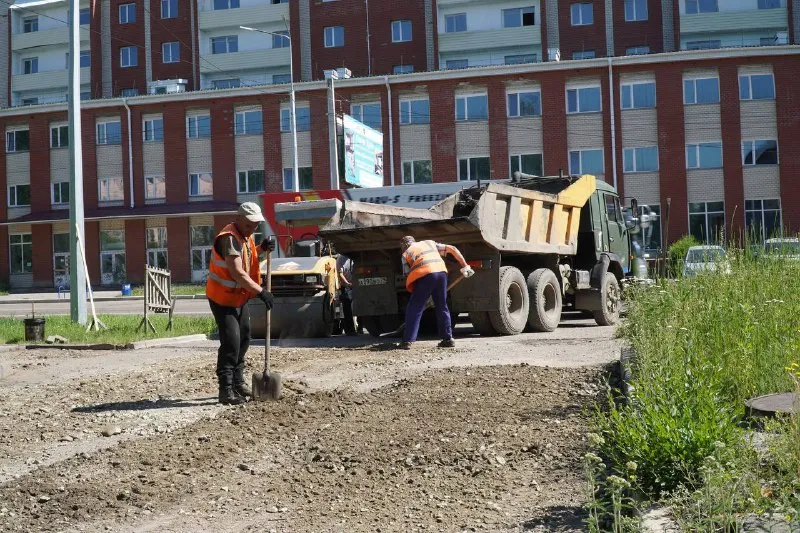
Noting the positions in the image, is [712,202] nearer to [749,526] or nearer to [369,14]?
[369,14]

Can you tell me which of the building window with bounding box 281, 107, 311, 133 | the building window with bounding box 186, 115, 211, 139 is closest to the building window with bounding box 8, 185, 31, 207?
the building window with bounding box 186, 115, 211, 139

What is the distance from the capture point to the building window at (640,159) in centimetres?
4469

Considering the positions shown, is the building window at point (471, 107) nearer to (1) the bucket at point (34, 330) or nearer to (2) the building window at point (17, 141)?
(2) the building window at point (17, 141)

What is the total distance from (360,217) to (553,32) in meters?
40.2

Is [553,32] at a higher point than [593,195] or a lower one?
higher

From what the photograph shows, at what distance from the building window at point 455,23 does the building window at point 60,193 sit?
74.2ft

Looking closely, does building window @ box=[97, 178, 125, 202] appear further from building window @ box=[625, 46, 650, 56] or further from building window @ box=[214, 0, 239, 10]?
building window @ box=[625, 46, 650, 56]

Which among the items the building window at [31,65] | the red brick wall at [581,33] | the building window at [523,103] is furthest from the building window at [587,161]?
the building window at [31,65]

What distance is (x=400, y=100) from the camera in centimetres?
4753

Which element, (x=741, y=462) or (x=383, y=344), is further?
(x=383, y=344)

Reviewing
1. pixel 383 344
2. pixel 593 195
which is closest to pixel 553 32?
pixel 593 195

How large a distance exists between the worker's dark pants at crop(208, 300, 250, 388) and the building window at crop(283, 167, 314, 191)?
129 ft

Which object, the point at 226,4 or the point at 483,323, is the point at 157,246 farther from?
the point at 483,323

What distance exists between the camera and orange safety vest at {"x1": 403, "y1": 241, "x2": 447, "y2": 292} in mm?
13258
